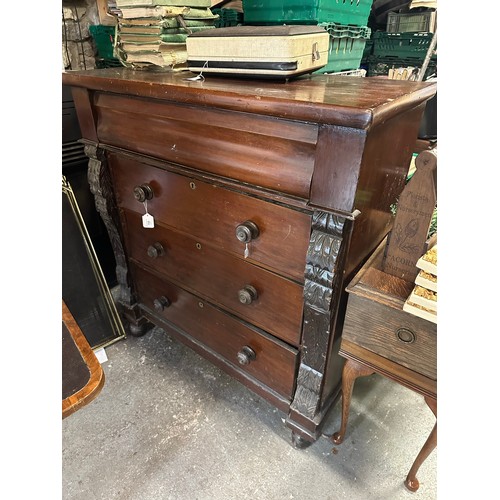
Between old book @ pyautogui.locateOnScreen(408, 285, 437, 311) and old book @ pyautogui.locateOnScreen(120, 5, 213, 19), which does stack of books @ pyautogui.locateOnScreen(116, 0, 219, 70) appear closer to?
old book @ pyautogui.locateOnScreen(120, 5, 213, 19)

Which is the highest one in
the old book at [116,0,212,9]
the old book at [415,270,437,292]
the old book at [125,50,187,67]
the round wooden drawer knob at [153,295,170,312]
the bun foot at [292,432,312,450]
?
the old book at [116,0,212,9]

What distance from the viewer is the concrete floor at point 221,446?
1.19 m

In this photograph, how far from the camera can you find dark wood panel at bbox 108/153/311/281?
95 cm

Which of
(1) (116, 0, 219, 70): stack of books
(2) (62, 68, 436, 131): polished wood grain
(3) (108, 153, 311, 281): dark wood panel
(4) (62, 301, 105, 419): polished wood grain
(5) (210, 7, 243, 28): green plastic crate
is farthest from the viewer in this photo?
(5) (210, 7, 243, 28): green plastic crate

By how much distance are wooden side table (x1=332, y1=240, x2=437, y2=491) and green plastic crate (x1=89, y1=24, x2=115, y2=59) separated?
1344 millimetres

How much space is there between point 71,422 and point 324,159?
1.30m

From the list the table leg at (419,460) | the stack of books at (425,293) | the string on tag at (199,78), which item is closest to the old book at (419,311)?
the stack of books at (425,293)

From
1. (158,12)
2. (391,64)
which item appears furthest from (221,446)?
(391,64)

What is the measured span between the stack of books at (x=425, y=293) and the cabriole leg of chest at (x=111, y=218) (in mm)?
A: 1062

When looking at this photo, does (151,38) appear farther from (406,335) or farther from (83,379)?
(406,335)

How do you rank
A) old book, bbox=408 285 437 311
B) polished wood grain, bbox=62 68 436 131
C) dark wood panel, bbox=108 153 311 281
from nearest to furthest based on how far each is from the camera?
1. polished wood grain, bbox=62 68 436 131
2. old book, bbox=408 285 437 311
3. dark wood panel, bbox=108 153 311 281

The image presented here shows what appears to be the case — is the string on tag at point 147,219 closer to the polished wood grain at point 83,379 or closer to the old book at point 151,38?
the old book at point 151,38

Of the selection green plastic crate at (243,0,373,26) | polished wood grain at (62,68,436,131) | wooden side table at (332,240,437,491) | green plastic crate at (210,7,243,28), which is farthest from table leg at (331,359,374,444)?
green plastic crate at (210,7,243,28)

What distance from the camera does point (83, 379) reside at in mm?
634
